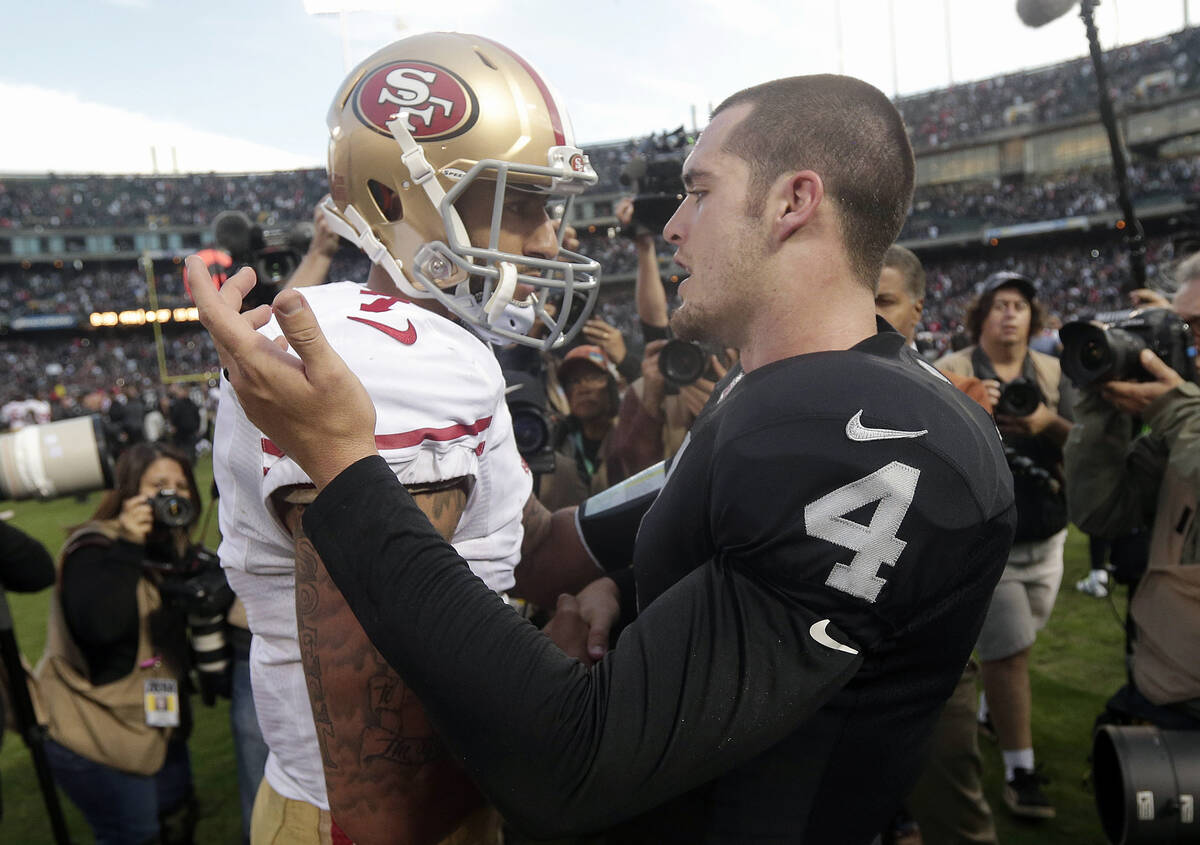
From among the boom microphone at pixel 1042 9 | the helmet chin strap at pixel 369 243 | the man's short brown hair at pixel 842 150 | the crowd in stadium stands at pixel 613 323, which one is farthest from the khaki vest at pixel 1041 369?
the crowd in stadium stands at pixel 613 323

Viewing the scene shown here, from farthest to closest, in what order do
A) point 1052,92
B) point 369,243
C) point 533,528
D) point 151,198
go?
1. point 151,198
2. point 1052,92
3. point 533,528
4. point 369,243

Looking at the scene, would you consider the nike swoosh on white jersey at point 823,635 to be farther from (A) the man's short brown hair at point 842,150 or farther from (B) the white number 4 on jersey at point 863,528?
(A) the man's short brown hair at point 842,150

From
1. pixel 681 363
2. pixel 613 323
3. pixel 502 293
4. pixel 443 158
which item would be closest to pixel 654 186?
pixel 681 363

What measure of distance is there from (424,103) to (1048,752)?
4.03 meters

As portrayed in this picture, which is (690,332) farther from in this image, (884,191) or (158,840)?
(158,840)

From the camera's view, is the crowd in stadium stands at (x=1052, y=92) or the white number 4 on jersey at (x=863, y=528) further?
the crowd in stadium stands at (x=1052, y=92)

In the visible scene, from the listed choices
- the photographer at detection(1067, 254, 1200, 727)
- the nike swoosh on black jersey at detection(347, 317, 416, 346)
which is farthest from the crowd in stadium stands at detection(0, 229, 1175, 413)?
the nike swoosh on black jersey at detection(347, 317, 416, 346)

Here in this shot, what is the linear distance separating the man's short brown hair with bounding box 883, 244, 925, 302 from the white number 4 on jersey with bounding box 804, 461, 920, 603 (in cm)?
245

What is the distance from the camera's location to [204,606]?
308 centimetres

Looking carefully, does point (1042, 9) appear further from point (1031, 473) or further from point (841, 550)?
point (841, 550)

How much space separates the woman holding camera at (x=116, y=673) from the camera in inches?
115

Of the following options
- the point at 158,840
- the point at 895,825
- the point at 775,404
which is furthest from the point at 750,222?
the point at 158,840

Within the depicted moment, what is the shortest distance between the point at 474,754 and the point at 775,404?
1.81 feet

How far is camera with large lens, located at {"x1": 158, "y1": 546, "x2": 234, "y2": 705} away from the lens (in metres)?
3.08
